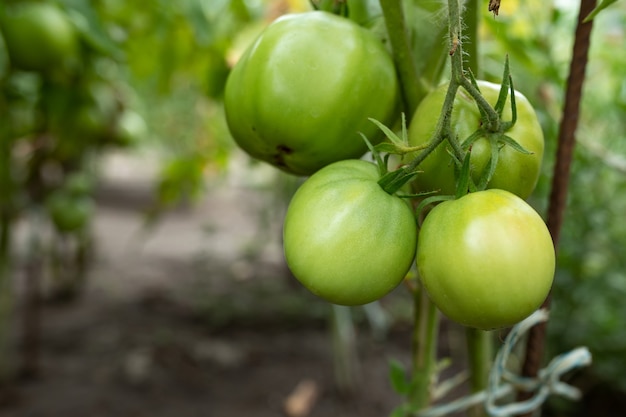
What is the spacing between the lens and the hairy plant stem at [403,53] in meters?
0.38

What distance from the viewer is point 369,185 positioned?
1.10ft

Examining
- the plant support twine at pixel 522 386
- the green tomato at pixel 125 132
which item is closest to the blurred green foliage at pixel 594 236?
the plant support twine at pixel 522 386

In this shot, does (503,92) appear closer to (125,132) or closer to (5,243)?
(5,243)

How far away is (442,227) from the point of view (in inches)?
11.9

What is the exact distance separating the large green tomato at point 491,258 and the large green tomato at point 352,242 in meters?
0.03

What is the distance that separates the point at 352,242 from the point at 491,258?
3.0 inches

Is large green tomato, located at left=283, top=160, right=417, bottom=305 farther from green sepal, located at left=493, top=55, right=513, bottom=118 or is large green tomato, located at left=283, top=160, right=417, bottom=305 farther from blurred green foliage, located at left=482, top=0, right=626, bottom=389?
blurred green foliage, located at left=482, top=0, right=626, bottom=389

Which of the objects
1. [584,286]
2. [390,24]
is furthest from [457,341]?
[390,24]

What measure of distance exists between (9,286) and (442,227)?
144cm

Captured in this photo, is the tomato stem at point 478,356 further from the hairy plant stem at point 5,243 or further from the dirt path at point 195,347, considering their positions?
the hairy plant stem at point 5,243

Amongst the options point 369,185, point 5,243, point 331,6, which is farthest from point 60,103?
point 369,185

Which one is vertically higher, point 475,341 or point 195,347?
point 475,341

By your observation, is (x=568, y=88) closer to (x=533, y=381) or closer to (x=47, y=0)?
(x=533, y=381)

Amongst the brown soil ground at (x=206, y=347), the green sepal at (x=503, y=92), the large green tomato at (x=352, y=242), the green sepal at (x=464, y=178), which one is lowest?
the brown soil ground at (x=206, y=347)
